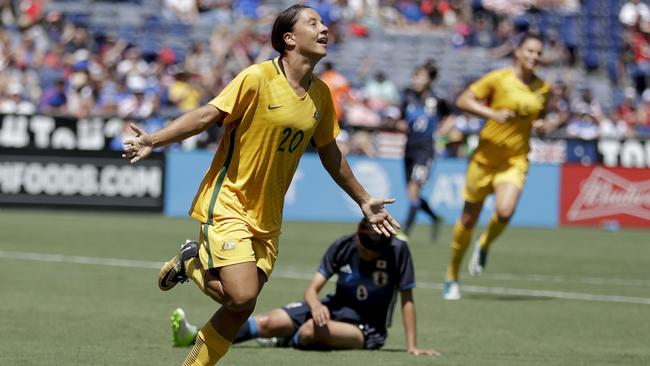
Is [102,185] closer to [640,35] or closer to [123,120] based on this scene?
[123,120]

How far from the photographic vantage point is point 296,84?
767 centimetres

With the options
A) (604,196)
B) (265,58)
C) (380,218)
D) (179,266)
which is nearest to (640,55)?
(604,196)

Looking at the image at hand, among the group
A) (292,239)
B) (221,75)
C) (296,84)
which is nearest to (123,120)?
(221,75)

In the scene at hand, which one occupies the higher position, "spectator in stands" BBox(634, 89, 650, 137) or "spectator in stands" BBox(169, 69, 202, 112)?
"spectator in stands" BBox(169, 69, 202, 112)

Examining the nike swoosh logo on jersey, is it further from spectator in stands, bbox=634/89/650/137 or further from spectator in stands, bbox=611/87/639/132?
spectator in stands, bbox=611/87/639/132

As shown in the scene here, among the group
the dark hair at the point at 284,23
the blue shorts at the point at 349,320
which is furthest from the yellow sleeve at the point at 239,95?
the blue shorts at the point at 349,320

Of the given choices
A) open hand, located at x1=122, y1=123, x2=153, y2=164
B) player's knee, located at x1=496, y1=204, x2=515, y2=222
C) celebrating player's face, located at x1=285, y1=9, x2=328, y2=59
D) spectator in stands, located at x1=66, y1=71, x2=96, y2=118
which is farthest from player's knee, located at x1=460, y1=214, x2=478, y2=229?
spectator in stands, located at x1=66, y1=71, x2=96, y2=118

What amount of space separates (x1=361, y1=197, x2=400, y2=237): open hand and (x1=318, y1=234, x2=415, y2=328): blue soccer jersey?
2.14m

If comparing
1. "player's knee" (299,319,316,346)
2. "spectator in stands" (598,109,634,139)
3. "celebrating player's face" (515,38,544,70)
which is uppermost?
"celebrating player's face" (515,38,544,70)

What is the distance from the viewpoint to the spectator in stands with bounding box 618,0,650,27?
118ft

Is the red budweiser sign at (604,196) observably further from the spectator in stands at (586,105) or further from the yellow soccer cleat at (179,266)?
the yellow soccer cleat at (179,266)

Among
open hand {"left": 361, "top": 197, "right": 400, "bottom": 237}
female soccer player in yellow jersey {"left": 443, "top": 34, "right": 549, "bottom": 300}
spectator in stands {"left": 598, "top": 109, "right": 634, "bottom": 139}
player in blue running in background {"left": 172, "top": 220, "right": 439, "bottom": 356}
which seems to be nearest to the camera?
open hand {"left": 361, "top": 197, "right": 400, "bottom": 237}

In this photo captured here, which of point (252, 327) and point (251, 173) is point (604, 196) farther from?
point (251, 173)

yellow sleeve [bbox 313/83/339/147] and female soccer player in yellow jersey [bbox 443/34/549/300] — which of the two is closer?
yellow sleeve [bbox 313/83/339/147]
